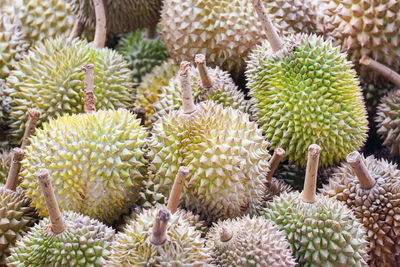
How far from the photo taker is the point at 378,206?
199 cm

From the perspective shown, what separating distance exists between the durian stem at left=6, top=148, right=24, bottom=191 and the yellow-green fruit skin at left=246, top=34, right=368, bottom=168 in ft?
3.57

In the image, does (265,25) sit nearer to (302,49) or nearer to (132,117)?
(302,49)

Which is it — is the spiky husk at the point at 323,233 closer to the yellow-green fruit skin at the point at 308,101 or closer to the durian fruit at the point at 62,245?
the yellow-green fruit skin at the point at 308,101

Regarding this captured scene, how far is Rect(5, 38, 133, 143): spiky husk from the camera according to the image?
234 cm

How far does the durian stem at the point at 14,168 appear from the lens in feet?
6.52

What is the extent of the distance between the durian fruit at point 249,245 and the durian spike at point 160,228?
0.81 feet

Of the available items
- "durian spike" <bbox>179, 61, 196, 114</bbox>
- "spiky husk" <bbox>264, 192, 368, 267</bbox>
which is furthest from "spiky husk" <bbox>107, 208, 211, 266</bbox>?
"durian spike" <bbox>179, 61, 196, 114</bbox>

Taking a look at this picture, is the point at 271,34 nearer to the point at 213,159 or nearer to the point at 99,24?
the point at 213,159

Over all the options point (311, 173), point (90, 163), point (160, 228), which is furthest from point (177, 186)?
point (311, 173)

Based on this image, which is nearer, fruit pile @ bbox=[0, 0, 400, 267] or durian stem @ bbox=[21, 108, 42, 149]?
fruit pile @ bbox=[0, 0, 400, 267]

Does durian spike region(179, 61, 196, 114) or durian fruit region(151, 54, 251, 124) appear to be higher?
durian spike region(179, 61, 196, 114)

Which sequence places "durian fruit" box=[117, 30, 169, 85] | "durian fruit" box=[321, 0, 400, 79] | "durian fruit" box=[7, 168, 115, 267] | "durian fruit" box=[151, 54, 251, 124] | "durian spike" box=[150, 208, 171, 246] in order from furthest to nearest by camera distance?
1. "durian fruit" box=[117, 30, 169, 85]
2. "durian fruit" box=[321, 0, 400, 79]
3. "durian fruit" box=[151, 54, 251, 124]
4. "durian fruit" box=[7, 168, 115, 267]
5. "durian spike" box=[150, 208, 171, 246]

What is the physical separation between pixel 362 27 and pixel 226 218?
1376 mm

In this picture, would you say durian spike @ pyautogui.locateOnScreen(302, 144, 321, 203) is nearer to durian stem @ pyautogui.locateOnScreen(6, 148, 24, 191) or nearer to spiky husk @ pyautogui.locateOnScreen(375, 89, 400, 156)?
spiky husk @ pyautogui.locateOnScreen(375, 89, 400, 156)
